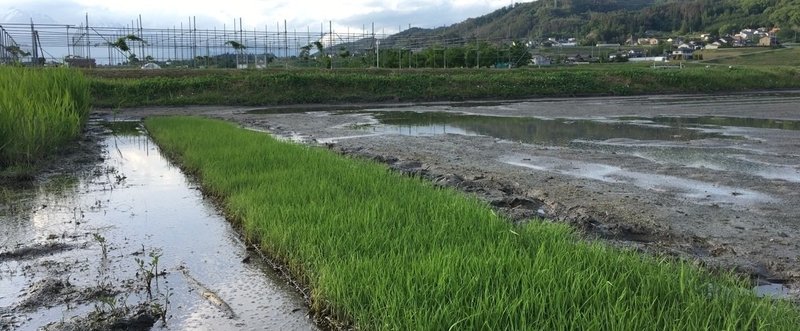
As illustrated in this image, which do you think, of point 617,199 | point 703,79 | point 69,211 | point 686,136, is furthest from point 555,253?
point 703,79

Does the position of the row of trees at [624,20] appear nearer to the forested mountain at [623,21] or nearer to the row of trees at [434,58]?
the forested mountain at [623,21]

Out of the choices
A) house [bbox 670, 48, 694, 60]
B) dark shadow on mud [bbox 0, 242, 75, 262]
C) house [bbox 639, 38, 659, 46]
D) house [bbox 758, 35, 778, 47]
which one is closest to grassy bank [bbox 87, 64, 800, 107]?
dark shadow on mud [bbox 0, 242, 75, 262]

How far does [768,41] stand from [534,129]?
258ft

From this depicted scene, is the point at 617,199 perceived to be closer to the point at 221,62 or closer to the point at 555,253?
the point at 555,253

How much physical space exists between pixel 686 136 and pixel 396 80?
19104 mm

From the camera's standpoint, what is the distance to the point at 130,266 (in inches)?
178

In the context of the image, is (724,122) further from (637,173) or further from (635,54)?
(635,54)

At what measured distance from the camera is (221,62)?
51.5 m

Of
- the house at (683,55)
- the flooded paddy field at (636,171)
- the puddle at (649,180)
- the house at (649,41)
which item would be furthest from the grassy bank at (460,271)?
the house at (649,41)

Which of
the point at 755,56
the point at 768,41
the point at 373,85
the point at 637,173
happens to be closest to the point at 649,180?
the point at 637,173

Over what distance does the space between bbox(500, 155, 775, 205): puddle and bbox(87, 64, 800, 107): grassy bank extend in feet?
63.7

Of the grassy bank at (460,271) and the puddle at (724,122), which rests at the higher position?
the puddle at (724,122)

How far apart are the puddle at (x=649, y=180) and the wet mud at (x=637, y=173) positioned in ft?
0.05

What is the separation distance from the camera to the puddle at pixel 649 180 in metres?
6.35
